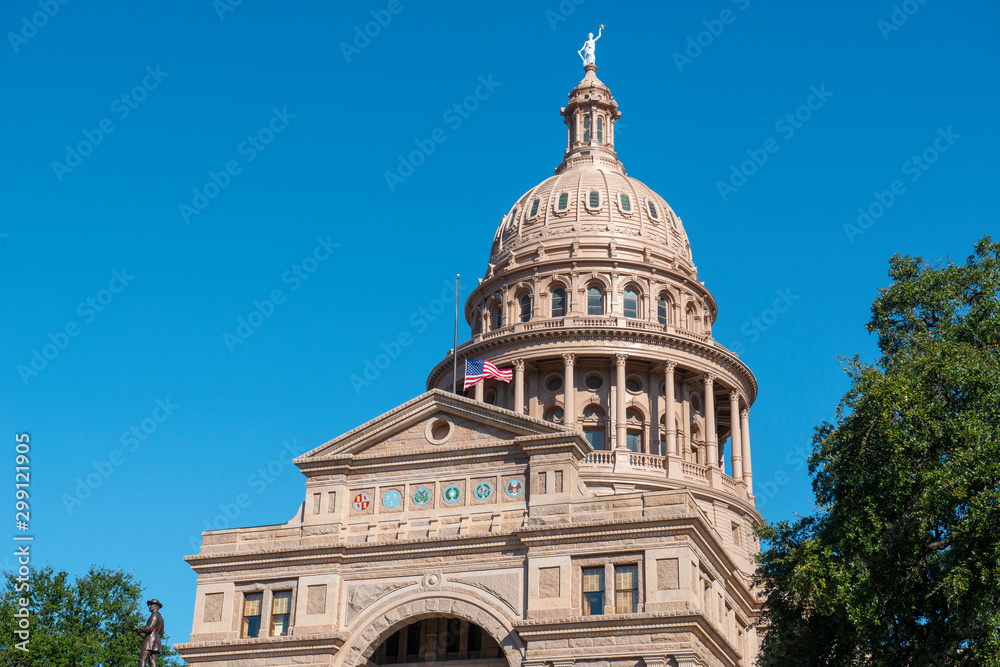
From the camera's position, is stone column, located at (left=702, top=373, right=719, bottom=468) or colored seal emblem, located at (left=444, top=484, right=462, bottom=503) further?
stone column, located at (left=702, top=373, right=719, bottom=468)

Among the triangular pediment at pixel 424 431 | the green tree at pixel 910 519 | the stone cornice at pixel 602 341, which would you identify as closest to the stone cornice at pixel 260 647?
the triangular pediment at pixel 424 431

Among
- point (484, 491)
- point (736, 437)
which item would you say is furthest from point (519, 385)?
point (484, 491)

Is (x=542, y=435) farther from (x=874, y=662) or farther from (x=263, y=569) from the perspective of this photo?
(x=874, y=662)

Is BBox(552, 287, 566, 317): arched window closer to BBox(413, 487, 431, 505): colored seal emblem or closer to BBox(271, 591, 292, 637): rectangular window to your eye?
BBox(413, 487, 431, 505): colored seal emblem

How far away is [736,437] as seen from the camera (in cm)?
7419

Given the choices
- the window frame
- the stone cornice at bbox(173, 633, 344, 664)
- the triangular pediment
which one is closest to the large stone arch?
the stone cornice at bbox(173, 633, 344, 664)

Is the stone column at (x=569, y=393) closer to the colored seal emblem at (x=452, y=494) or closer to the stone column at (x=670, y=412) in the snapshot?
the stone column at (x=670, y=412)

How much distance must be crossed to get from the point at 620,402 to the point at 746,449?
359 inches

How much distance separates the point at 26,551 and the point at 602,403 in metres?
42.2

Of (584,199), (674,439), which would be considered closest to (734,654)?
(674,439)

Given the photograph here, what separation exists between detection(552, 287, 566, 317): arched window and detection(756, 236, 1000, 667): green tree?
116 ft

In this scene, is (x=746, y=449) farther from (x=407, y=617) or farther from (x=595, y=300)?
(x=407, y=617)

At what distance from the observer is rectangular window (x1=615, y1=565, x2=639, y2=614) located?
44.7m

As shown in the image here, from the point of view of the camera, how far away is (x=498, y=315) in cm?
7931
